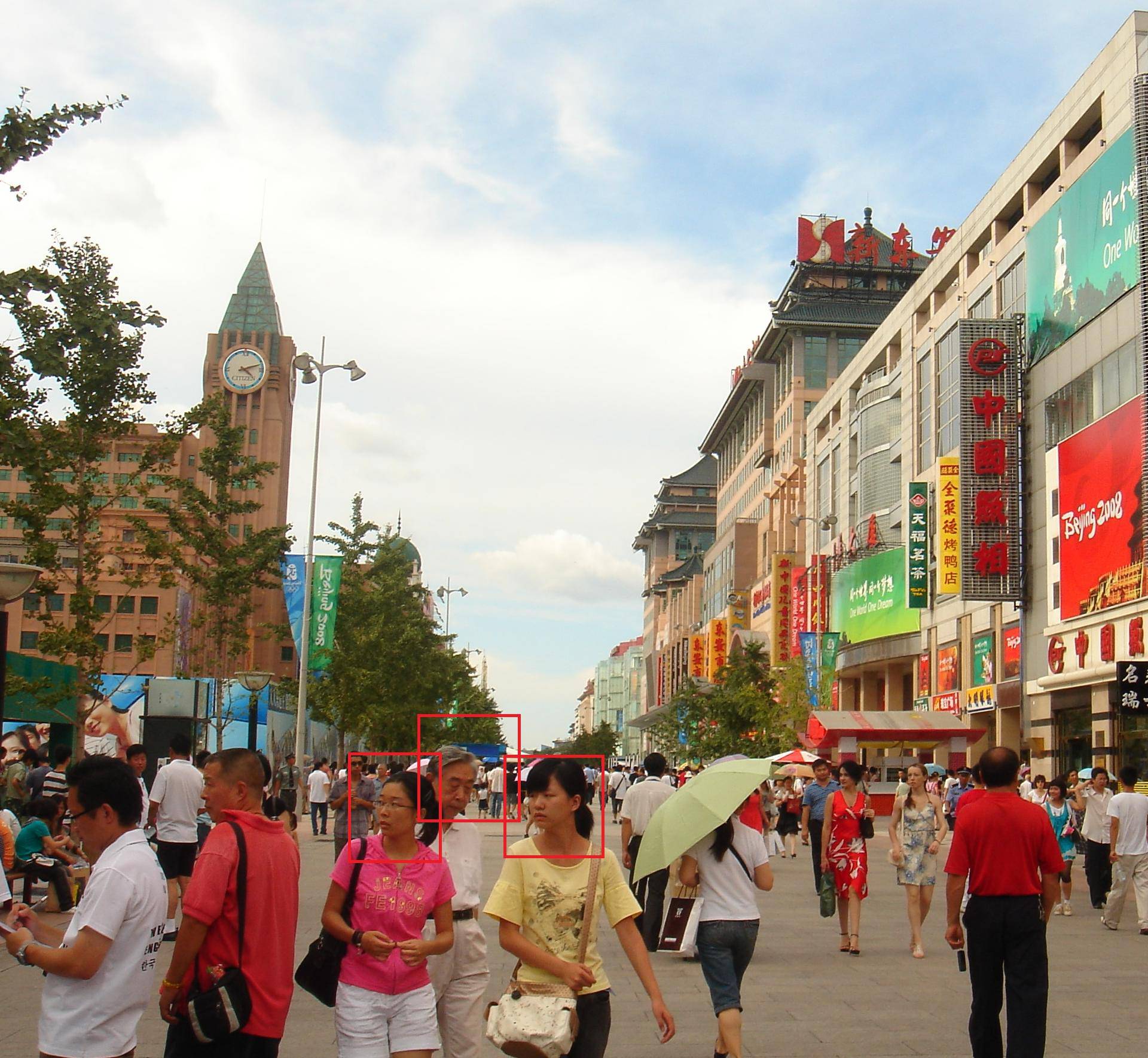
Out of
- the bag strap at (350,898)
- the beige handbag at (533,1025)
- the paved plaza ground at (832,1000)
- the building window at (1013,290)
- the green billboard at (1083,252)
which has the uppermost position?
the building window at (1013,290)

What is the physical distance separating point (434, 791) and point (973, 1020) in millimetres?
3071

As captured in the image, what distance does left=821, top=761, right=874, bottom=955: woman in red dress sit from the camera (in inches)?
505

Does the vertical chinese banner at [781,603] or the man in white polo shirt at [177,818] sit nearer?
the man in white polo shirt at [177,818]

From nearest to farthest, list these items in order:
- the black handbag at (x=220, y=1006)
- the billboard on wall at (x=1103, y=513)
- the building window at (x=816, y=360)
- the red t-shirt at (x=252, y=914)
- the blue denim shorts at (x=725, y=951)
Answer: the black handbag at (x=220, y=1006)
the red t-shirt at (x=252, y=914)
the blue denim shorts at (x=725, y=951)
the billboard on wall at (x=1103, y=513)
the building window at (x=816, y=360)

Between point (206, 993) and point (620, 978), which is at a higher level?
point (206, 993)

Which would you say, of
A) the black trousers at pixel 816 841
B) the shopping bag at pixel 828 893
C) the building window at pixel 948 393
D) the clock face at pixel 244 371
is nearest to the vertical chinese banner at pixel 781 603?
the building window at pixel 948 393

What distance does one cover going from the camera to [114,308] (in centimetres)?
1340

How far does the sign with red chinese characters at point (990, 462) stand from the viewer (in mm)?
41781

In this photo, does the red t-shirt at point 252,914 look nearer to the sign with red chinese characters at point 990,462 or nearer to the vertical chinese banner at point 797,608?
the sign with red chinese characters at point 990,462

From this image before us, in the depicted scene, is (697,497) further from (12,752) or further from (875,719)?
(12,752)

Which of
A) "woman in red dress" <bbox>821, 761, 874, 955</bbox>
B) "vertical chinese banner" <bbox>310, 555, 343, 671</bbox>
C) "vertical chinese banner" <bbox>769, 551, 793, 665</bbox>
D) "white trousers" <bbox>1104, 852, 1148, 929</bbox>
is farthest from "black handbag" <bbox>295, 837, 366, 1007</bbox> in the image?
"vertical chinese banner" <bbox>769, 551, 793, 665</bbox>

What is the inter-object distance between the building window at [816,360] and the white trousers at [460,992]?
82.6 metres

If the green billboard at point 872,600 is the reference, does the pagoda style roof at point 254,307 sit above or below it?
above

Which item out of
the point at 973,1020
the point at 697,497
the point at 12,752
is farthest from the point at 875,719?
the point at 697,497
